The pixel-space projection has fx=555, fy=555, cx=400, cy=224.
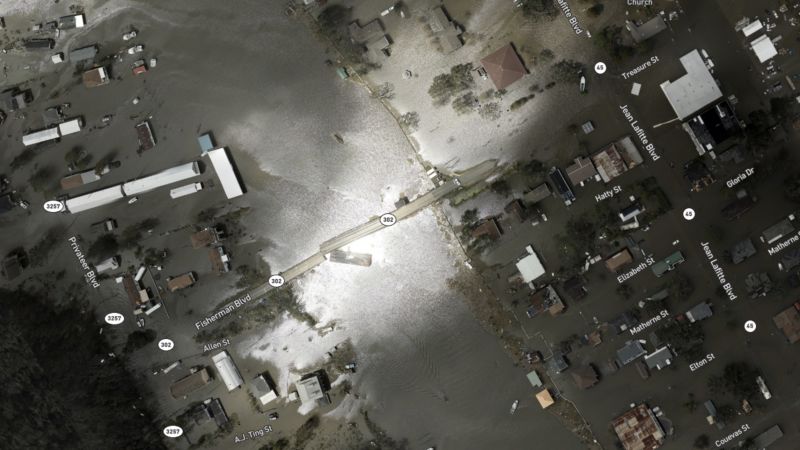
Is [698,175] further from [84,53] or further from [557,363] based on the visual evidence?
[84,53]

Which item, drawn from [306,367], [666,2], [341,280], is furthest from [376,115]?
[666,2]

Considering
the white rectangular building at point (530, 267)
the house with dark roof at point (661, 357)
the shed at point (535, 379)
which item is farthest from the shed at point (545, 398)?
the white rectangular building at point (530, 267)

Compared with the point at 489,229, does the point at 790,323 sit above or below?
below

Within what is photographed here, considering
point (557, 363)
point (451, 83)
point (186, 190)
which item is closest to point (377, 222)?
point (451, 83)

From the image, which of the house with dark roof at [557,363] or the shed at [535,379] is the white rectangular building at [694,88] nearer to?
the house with dark roof at [557,363]

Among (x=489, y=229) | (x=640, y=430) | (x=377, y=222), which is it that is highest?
(x=377, y=222)

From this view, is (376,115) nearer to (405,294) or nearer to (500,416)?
(405,294)

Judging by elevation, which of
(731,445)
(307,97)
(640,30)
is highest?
(307,97)

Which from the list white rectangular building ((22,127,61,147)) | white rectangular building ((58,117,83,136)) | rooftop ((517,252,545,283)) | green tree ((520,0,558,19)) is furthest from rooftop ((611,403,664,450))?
white rectangular building ((22,127,61,147))
